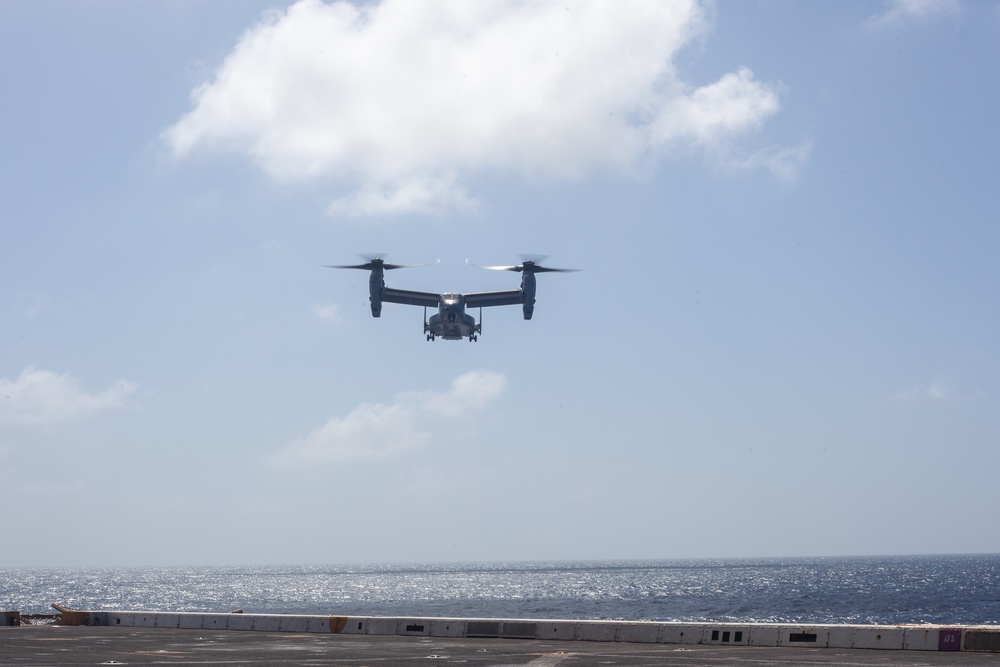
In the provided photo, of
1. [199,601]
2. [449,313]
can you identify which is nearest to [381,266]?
[449,313]

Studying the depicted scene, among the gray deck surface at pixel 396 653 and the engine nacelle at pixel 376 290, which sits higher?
the engine nacelle at pixel 376 290

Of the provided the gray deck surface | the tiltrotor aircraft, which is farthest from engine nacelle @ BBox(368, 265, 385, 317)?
the gray deck surface

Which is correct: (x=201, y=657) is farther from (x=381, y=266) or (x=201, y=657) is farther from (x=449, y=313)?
(x=381, y=266)

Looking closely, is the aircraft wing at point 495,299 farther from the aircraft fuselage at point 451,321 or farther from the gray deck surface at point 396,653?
the gray deck surface at point 396,653

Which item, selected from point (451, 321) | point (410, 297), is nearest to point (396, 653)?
point (451, 321)

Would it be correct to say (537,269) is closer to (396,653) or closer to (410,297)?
(410,297)

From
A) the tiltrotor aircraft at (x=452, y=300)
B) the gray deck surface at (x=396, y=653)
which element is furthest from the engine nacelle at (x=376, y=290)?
the gray deck surface at (x=396, y=653)

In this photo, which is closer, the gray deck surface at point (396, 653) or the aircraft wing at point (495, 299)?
the gray deck surface at point (396, 653)
